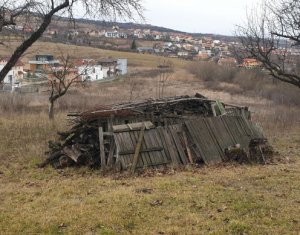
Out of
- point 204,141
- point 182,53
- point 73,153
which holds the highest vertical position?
point 182,53

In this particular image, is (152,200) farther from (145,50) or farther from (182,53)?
(182,53)

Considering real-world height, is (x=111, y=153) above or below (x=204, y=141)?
below

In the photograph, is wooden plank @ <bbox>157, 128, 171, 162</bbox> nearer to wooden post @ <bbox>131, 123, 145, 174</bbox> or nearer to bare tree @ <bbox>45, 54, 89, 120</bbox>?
wooden post @ <bbox>131, 123, 145, 174</bbox>

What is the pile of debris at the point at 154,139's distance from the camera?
1059 cm

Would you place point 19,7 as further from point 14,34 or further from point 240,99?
point 240,99

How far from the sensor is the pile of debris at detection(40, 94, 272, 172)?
10.6 m

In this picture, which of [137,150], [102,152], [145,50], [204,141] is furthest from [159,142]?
[145,50]

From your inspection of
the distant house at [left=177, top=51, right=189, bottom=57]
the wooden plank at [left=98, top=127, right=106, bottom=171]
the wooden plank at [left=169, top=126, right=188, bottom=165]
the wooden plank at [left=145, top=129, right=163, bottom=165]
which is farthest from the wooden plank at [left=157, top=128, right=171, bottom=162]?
the distant house at [left=177, top=51, right=189, bottom=57]

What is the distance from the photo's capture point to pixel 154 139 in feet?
35.7

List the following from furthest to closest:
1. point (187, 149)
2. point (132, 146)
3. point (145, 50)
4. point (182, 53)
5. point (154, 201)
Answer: point (182, 53)
point (145, 50)
point (187, 149)
point (132, 146)
point (154, 201)

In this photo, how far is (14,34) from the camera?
14.1m

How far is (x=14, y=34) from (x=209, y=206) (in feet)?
32.6

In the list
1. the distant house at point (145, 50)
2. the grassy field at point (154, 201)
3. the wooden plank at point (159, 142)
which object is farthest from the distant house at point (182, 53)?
the wooden plank at point (159, 142)

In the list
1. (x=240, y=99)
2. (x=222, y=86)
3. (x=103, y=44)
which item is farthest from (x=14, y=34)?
(x=103, y=44)
